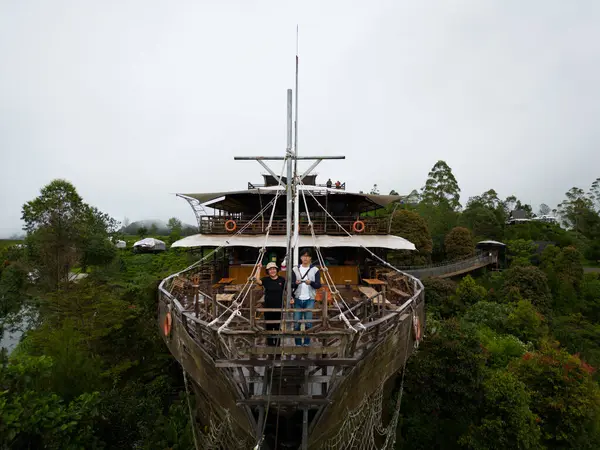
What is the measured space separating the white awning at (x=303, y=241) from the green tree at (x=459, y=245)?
937 inches

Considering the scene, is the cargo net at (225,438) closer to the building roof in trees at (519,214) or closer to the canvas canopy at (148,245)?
the canvas canopy at (148,245)

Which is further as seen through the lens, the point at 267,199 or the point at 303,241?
the point at 267,199

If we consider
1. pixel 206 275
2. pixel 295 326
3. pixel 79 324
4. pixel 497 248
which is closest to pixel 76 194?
pixel 79 324

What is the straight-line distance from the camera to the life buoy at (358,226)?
11469 millimetres

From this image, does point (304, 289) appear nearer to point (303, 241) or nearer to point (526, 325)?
point (303, 241)

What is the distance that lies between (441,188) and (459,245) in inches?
475

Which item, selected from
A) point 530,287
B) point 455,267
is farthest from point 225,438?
point 455,267

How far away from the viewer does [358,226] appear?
1171 cm

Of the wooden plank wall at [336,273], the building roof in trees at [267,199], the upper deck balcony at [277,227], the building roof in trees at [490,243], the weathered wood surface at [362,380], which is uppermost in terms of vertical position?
the building roof in trees at [267,199]

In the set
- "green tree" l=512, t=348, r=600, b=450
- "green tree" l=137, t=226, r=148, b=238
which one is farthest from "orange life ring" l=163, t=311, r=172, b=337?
"green tree" l=137, t=226, r=148, b=238

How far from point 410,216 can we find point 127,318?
25519mm

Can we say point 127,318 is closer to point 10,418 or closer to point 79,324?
point 79,324

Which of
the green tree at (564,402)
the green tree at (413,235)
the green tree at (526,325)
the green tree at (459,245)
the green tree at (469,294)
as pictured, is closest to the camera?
the green tree at (564,402)

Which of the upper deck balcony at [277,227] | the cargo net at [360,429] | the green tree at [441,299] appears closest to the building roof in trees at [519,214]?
the green tree at [441,299]
